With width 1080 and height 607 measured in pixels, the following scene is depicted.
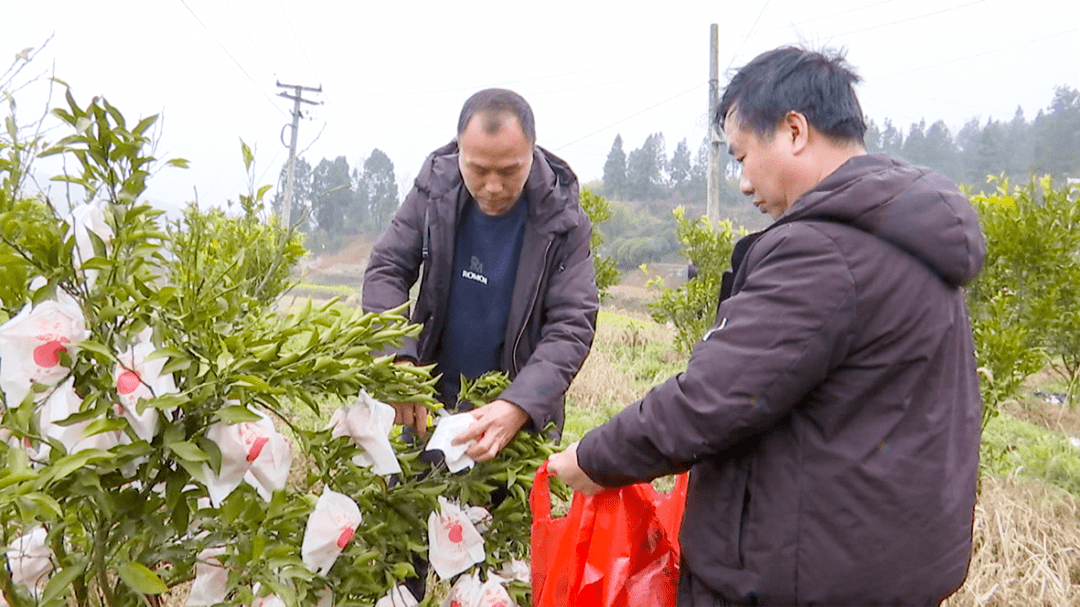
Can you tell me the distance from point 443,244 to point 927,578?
4.50 ft

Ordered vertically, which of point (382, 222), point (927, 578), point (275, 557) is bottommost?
point (382, 222)

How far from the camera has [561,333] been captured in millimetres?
2029

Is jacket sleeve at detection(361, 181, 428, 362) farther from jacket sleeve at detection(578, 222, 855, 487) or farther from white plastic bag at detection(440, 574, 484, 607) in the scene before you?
jacket sleeve at detection(578, 222, 855, 487)

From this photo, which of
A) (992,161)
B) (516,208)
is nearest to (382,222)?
(992,161)

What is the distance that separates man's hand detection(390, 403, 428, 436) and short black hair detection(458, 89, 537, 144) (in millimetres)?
714

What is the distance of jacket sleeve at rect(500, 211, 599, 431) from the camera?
1.83m

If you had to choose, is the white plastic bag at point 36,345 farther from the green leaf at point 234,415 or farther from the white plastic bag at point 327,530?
the white plastic bag at point 327,530

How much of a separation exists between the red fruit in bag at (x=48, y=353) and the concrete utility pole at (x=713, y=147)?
1069 centimetres

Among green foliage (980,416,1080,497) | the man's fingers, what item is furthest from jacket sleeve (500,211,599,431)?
green foliage (980,416,1080,497)

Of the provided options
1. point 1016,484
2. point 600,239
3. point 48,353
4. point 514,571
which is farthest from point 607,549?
point 600,239

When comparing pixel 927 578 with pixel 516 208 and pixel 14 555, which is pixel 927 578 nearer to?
pixel 516 208

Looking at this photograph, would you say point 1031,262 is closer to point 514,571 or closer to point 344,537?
point 514,571

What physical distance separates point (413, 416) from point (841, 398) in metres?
1.10

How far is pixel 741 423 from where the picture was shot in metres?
1.19
